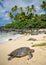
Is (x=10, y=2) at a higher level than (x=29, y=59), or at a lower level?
higher

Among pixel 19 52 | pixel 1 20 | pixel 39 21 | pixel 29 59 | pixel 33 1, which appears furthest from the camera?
pixel 39 21

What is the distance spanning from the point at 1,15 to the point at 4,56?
0.70 meters

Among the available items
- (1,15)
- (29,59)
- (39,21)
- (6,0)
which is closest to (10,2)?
(6,0)

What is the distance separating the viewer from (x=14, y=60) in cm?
178

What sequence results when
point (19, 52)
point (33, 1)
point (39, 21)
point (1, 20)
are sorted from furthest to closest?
point (39, 21), point (33, 1), point (1, 20), point (19, 52)

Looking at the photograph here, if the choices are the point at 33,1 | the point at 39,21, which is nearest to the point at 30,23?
the point at 39,21

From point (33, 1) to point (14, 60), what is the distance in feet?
3.62

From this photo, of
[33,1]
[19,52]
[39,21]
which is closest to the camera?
[19,52]

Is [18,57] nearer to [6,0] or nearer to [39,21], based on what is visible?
[6,0]

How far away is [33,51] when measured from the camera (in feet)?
6.38

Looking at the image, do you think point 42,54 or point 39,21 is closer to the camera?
point 42,54

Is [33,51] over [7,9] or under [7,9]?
under

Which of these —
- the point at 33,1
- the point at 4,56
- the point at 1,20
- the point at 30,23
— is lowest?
the point at 30,23

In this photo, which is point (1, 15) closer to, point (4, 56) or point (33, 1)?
point (33, 1)
